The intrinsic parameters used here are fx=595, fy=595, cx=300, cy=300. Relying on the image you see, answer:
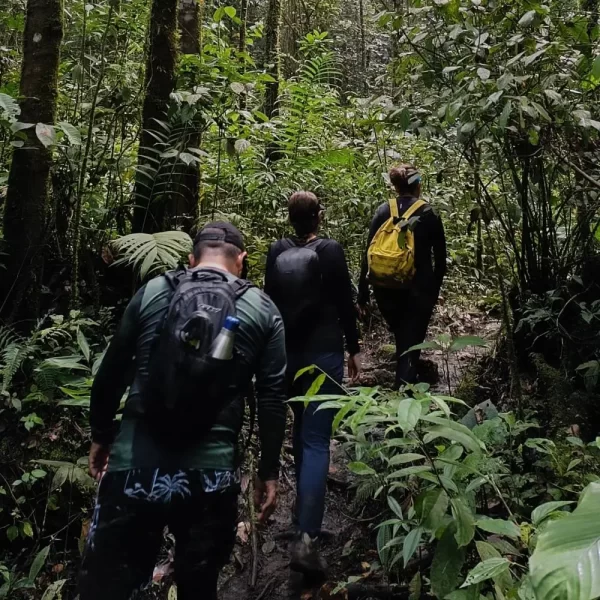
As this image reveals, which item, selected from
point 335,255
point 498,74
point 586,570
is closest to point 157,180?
point 335,255

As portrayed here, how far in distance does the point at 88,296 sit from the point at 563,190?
396 centimetres

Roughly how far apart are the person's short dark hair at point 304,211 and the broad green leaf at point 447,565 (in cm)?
201

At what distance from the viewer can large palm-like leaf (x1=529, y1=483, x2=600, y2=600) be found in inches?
40.9

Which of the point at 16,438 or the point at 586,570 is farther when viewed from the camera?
the point at 16,438

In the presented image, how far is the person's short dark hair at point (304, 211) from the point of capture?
3506 millimetres

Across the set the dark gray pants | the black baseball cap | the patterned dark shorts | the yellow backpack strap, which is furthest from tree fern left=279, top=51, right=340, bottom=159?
the patterned dark shorts

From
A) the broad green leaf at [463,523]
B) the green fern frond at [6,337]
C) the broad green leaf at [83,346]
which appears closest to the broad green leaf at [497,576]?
the broad green leaf at [463,523]

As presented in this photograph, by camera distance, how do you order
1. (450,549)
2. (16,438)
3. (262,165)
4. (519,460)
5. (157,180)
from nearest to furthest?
(450,549) < (519,460) < (16,438) < (157,180) < (262,165)

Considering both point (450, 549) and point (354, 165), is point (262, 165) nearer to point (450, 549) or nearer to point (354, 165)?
point (354, 165)

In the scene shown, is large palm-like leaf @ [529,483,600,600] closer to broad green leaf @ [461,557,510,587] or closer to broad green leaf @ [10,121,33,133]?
broad green leaf @ [461,557,510,587]

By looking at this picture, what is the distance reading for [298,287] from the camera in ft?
11.2

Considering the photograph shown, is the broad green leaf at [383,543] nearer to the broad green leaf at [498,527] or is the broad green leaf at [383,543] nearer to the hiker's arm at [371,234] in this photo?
the broad green leaf at [498,527]

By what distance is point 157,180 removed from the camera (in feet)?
17.0

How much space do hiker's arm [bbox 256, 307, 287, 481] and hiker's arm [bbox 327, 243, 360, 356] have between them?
1047 millimetres
